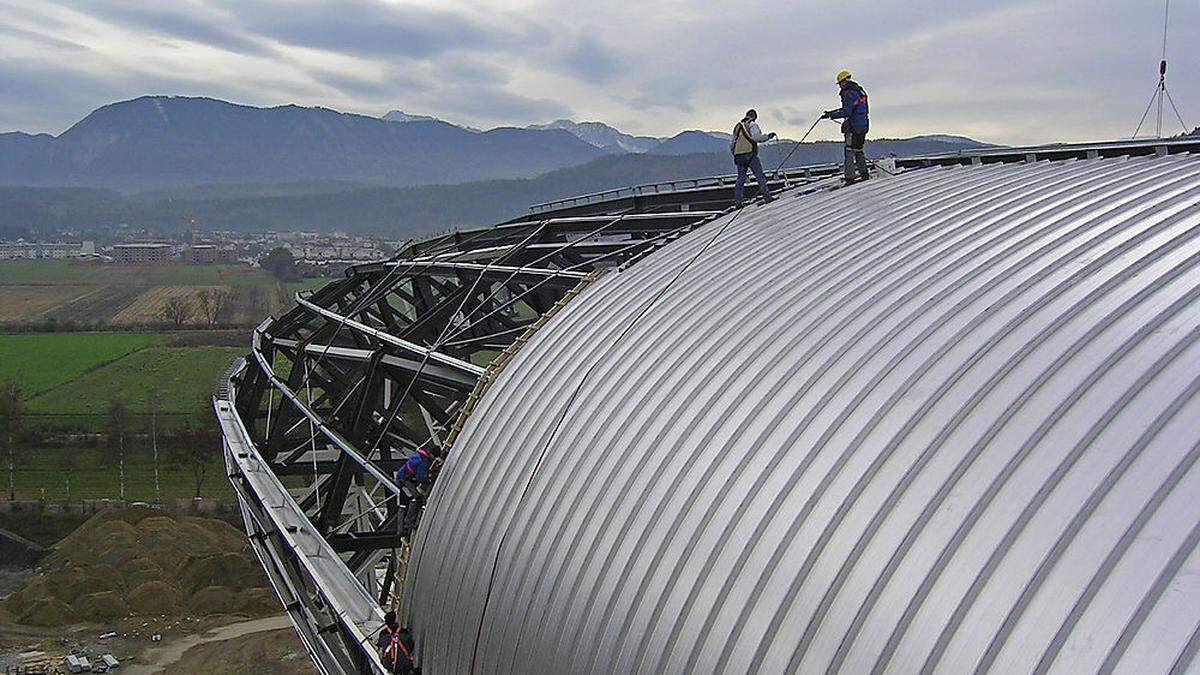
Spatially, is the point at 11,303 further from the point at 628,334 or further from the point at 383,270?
the point at 628,334

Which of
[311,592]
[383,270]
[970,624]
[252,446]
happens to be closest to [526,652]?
[970,624]

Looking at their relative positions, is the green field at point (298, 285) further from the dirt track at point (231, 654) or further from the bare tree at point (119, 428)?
the dirt track at point (231, 654)

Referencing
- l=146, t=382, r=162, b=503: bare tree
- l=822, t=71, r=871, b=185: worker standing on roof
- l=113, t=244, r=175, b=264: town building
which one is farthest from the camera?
l=113, t=244, r=175, b=264: town building

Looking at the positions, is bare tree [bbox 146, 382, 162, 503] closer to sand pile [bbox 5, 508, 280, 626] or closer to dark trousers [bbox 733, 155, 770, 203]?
sand pile [bbox 5, 508, 280, 626]

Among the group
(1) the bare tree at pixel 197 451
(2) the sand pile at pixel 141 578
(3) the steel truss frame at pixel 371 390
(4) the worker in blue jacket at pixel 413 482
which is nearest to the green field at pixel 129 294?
(1) the bare tree at pixel 197 451

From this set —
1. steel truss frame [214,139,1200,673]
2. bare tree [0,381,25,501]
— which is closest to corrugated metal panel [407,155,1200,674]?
steel truss frame [214,139,1200,673]
